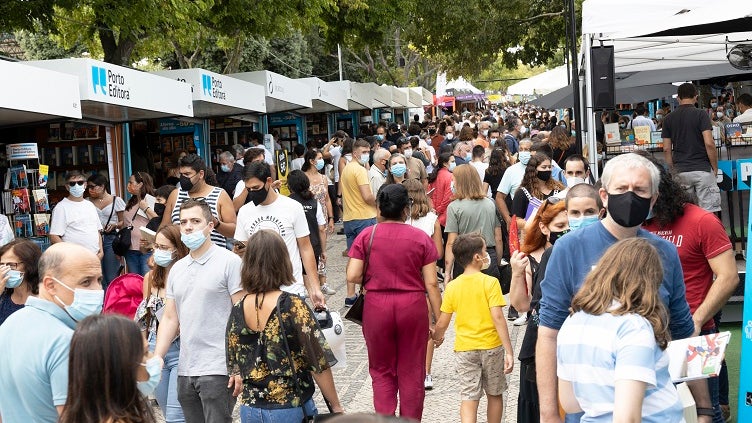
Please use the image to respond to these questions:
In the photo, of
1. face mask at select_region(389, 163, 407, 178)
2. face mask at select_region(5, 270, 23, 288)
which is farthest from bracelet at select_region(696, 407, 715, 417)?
face mask at select_region(389, 163, 407, 178)

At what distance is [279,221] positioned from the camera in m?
8.48

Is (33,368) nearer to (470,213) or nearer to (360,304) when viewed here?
(360,304)

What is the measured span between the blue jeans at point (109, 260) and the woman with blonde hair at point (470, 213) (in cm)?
440

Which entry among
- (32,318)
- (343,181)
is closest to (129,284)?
(32,318)

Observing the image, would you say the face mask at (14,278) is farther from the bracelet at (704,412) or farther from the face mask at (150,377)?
the bracelet at (704,412)

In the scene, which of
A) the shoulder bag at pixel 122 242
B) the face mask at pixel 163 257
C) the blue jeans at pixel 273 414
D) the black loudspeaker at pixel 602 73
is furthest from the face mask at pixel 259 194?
the shoulder bag at pixel 122 242

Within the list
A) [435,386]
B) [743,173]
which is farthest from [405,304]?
[743,173]

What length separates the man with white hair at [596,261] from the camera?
4.51 metres

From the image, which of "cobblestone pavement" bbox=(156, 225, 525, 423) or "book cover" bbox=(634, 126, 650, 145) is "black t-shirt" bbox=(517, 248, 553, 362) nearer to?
"cobblestone pavement" bbox=(156, 225, 525, 423)

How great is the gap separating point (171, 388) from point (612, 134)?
26.7ft

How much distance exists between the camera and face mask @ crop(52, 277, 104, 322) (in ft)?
14.0

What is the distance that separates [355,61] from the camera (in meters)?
54.1

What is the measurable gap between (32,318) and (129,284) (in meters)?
3.22

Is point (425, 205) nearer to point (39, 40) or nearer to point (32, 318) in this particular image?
point (32, 318)
